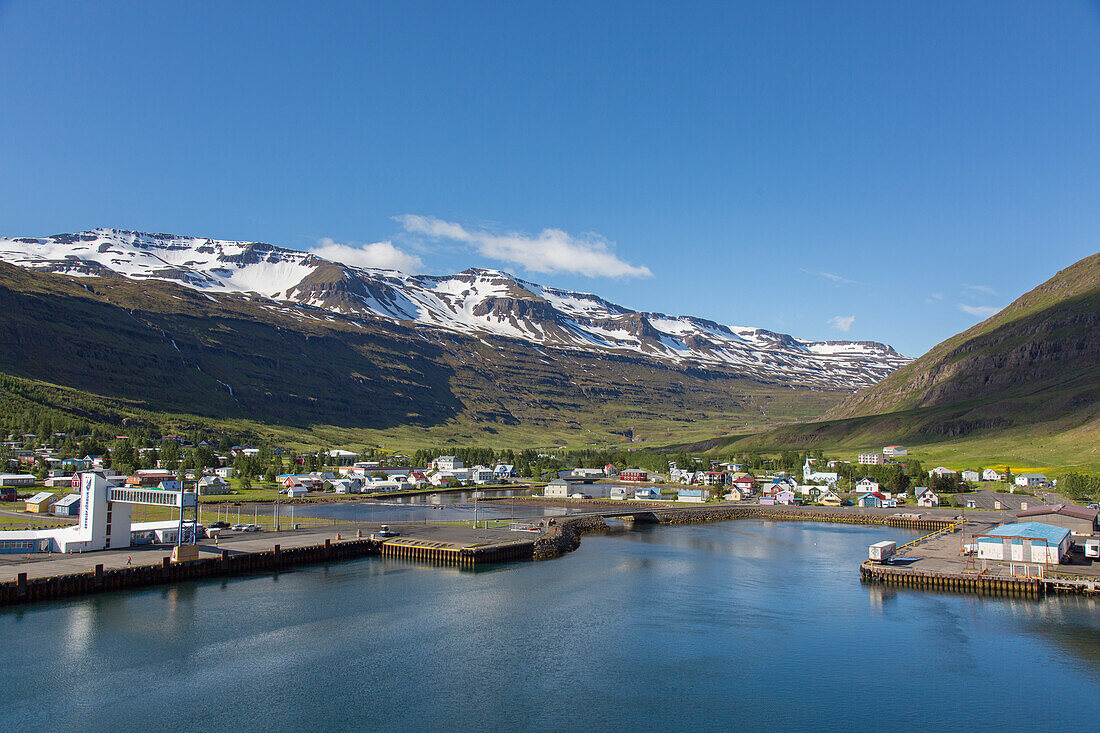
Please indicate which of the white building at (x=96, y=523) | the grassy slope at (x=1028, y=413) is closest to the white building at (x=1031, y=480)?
the grassy slope at (x=1028, y=413)

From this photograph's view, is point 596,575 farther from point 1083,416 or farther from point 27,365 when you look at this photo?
point 27,365

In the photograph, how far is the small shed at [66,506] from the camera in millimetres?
71938

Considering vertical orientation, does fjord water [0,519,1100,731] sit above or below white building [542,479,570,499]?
below

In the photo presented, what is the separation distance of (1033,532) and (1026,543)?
191 cm

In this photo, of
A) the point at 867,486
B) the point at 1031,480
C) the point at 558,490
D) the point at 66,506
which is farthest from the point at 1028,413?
the point at 66,506

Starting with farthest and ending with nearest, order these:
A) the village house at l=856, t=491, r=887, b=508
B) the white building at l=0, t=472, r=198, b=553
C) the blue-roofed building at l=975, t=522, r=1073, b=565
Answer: the village house at l=856, t=491, r=887, b=508, the blue-roofed building at l=975, t=522, r=1073, b=565, the white building at l=0, t=472, r=198, b=553

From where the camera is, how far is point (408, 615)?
146 feet

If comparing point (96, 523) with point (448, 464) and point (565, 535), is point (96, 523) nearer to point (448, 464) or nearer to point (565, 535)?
point (565, 535)

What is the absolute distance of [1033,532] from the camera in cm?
5803

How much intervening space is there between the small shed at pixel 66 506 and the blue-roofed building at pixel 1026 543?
81.7m

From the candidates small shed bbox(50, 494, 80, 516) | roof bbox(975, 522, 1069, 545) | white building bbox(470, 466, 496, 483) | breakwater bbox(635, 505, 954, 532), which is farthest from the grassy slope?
small shed bbox(50, 494, 80, 516)

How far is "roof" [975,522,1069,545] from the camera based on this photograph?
56.7 metres

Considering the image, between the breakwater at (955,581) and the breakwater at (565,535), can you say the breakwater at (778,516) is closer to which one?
the breakwater at (565,535)

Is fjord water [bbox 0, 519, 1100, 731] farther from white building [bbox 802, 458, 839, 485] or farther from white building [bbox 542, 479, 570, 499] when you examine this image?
white building [bbox 802, 458, 839, 485]
